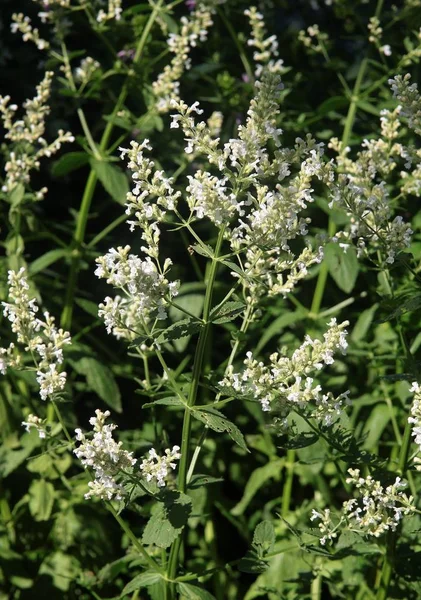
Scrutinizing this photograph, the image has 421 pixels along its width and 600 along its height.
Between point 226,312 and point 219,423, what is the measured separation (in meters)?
0.29

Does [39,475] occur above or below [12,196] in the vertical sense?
below

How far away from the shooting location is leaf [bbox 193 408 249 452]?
7.06 ft

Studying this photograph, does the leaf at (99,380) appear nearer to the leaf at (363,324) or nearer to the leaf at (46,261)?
the leaf at (46,261)

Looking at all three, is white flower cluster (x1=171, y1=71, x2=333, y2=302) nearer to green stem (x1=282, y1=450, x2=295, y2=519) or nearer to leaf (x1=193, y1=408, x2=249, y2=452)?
leaf (x1=193, y1=408, x2=249, y2=452)

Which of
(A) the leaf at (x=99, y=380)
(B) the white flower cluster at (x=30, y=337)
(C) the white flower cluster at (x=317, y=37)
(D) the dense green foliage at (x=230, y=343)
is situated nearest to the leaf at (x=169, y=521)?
(D) the dense green foliage at (x=230, y=343)

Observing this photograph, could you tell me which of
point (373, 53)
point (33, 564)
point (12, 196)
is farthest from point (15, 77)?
point (33, 564)

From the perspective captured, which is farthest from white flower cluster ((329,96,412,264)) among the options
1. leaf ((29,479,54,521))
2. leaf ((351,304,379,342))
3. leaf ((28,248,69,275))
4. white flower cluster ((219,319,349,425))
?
leaf ((29,479,54,521))

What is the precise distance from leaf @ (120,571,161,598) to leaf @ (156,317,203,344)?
694mm

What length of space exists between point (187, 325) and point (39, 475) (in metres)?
1.57

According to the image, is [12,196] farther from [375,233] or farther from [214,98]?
[375,233]

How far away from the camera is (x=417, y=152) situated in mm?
2391

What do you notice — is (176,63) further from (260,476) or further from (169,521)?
(169,521)

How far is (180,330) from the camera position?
7.21ft


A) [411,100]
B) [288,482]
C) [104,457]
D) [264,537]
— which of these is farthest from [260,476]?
[411,100]
